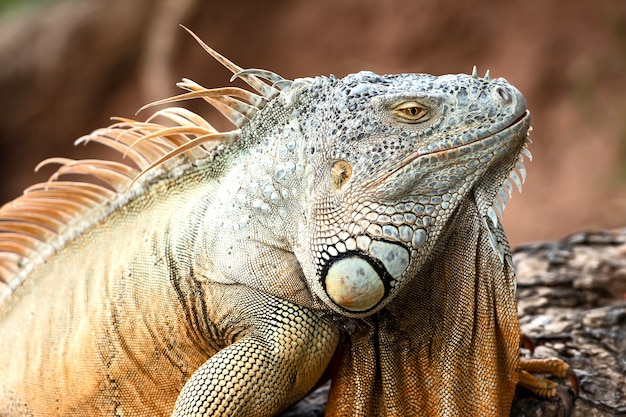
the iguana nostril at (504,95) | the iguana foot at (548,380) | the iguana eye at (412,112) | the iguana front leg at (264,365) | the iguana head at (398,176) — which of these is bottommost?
the iguana front leg at (264,365)

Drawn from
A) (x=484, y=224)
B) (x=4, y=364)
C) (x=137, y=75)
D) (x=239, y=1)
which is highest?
(x=239, y=1)

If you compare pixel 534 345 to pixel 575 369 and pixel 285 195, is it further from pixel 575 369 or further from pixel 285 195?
pixel 285 195

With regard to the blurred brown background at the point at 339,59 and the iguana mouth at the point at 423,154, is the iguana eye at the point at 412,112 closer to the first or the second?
the iguana mouth at the point at 423,154

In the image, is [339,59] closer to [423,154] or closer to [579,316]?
[579,316]

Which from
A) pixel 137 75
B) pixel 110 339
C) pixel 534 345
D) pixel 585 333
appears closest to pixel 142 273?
pixel 110 339

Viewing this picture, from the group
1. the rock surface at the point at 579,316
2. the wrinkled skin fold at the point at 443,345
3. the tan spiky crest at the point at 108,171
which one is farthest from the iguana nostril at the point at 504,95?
the rock surface at the point at 579,316

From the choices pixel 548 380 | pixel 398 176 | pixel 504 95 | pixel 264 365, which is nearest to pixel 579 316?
pixel 548 380

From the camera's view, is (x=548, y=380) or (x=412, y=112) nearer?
(x=412, y=112)
